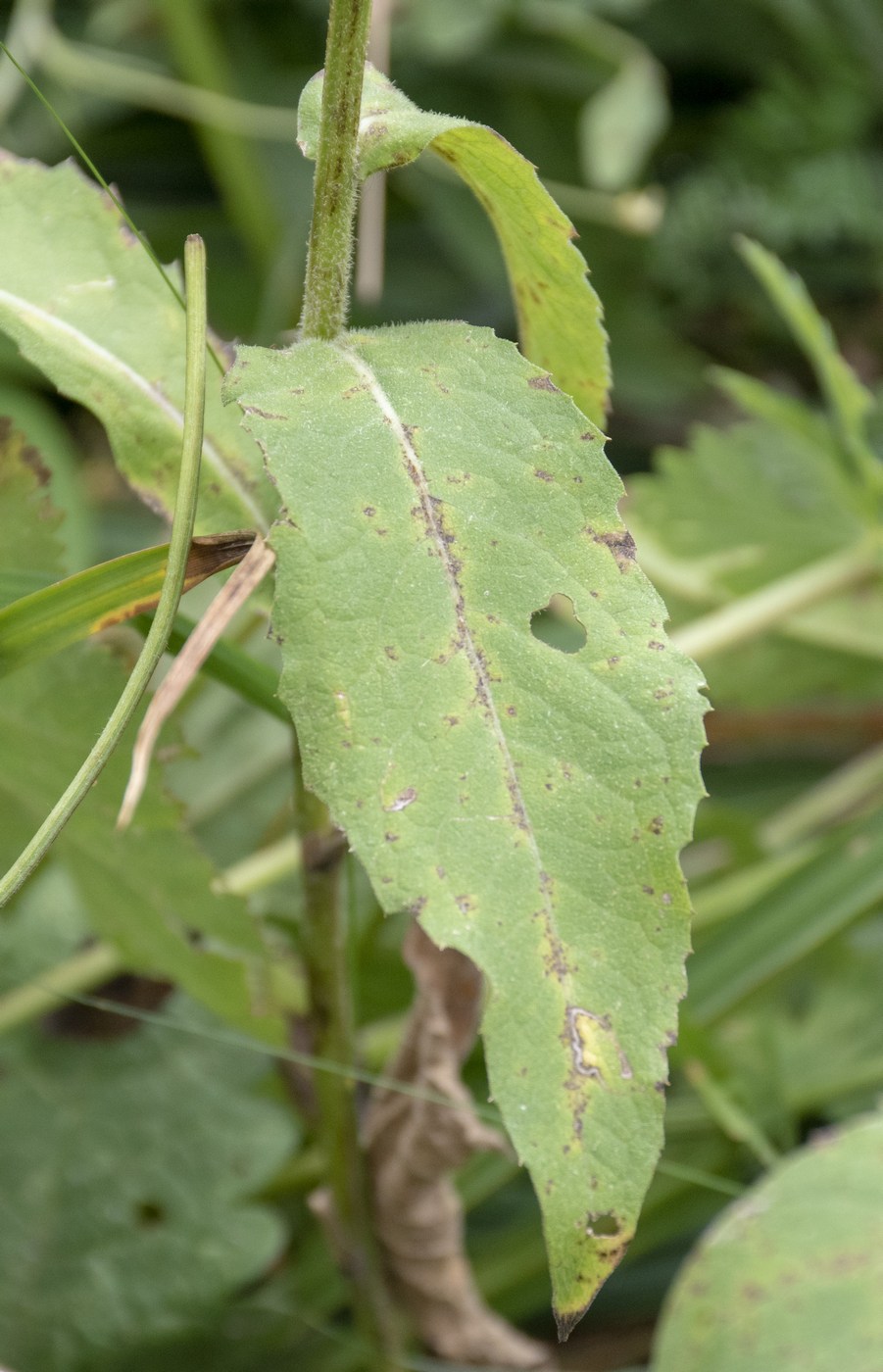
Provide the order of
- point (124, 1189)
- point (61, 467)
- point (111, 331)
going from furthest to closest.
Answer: point (61, 467)
point (124, 1189)
point (111, 331)

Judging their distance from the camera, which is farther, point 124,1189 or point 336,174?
point 124,1189

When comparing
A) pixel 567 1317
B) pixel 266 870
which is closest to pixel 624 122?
pixel 266 870

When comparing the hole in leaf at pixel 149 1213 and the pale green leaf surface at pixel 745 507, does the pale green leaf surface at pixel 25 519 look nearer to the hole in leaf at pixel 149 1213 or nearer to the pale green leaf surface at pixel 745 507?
the hole in leaf at pixel 149 1213

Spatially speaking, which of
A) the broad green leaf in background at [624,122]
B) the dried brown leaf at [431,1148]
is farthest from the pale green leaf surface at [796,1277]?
the broad green leaf in background at [624,122]

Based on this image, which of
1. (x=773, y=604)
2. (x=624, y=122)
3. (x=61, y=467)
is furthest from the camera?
(x=624, y=122)

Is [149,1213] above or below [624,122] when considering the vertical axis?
below

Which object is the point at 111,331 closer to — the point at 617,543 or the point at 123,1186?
the point at 617,543

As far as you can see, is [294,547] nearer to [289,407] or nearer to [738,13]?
[289,407]
